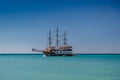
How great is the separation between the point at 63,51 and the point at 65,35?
12.4 ft

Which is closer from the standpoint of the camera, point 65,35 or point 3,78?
point 3,78

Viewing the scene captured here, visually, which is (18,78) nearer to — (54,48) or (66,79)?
(66,79)

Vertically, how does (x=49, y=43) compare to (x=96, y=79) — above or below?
above

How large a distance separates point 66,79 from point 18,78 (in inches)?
69.2

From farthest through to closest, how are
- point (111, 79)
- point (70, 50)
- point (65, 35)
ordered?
point (65, 35), point (70, 50), point (111, 79)

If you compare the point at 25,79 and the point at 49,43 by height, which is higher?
the point at 49,43

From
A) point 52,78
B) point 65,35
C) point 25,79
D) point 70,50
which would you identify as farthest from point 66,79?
point 65,35

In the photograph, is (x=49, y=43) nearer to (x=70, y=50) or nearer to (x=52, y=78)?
(x=70, y=50)

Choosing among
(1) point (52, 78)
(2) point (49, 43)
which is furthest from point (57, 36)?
(1) point (52, 78)

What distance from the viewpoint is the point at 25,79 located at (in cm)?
892

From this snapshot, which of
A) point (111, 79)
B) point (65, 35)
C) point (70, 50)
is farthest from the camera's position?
point (65, 35)

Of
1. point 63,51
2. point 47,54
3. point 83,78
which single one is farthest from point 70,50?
point 83,78

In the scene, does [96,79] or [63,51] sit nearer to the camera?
[96,79]

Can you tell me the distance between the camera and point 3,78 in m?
9.09
